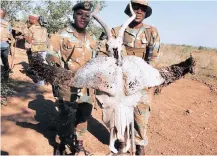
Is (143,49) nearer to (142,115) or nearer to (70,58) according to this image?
(142,115)

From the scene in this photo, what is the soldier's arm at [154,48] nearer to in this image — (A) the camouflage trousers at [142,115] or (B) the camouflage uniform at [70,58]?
(A) the camouflage trousers at [142,115]

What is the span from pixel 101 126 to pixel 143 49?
2.35 m

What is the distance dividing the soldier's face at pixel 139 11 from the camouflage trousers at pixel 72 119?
1.52m

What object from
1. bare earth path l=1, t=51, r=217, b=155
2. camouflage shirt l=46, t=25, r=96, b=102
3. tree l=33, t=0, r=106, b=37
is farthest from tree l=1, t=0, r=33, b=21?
camouflage shirt l=46, t=25, r=96, b=102

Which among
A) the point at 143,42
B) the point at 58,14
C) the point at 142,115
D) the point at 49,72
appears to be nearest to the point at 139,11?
the point at 143,42

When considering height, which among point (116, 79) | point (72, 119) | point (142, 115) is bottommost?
point (72, 119)

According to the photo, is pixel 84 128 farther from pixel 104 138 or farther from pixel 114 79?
pixel 114 79

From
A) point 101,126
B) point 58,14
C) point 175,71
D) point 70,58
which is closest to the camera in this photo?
point 175,71

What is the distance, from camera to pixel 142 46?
5.12m

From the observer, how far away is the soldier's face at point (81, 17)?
4742 mm

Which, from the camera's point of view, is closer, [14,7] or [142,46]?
[142,46]

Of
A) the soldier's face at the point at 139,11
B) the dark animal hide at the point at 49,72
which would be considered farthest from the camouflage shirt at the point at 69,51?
the dark animal hide at the point at 49,72

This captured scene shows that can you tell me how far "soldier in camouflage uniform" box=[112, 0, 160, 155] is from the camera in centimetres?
503

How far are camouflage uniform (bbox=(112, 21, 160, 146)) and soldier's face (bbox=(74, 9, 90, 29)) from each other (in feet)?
1.51
